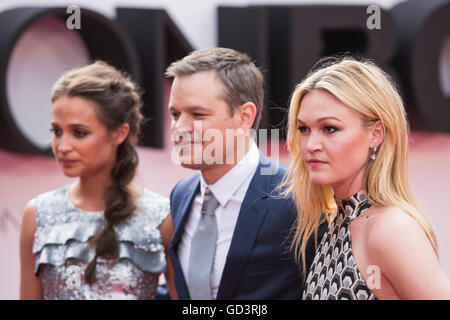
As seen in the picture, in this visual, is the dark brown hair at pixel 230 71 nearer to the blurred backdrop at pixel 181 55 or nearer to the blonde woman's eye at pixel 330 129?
the blonde woman's eye at pixel 330 129

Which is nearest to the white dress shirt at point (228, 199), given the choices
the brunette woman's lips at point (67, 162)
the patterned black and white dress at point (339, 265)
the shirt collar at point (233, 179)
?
the shirt collar at point (233, 179)

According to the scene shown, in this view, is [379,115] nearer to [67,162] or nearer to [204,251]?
[204,251]

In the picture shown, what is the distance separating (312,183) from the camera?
176 centimetres

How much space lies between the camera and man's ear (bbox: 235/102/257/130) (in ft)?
6.57

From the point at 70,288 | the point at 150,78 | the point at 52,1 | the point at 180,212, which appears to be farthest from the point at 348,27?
the point at 70,288

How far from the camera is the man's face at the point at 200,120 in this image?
1.90 m

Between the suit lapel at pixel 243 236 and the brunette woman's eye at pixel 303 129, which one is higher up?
the brunette woman's eye at pixel 303 129

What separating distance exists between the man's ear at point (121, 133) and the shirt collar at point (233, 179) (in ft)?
1.83


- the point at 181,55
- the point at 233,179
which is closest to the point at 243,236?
the point at 233,179

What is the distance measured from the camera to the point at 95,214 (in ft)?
7.88

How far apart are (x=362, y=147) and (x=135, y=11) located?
2.47 m

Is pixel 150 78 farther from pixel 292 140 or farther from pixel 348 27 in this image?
pixel 292 140

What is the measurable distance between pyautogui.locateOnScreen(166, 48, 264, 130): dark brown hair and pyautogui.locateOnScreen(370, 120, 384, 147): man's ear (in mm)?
530

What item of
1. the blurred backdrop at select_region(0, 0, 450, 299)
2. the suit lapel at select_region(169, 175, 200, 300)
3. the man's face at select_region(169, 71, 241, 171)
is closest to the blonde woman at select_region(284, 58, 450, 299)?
the man's face at select_region(169, 71, 241, 171)
